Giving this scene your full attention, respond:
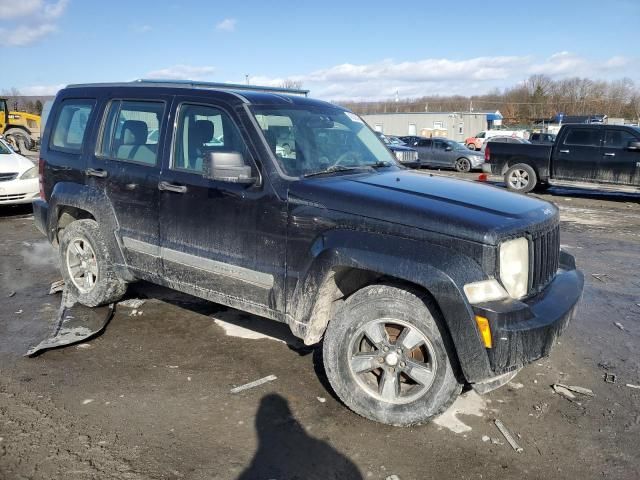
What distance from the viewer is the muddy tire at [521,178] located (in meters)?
15.0

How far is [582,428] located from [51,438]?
127 inches

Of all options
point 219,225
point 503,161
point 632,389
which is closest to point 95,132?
point 219,225

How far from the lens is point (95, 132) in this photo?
490 cm

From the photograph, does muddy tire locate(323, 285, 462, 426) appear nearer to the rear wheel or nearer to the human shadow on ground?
the human shadow on ground

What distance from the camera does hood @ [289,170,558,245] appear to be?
305 cm

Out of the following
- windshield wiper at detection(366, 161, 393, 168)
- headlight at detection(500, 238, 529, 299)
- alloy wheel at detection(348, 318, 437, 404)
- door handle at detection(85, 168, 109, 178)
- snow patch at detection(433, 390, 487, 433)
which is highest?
windshield wiper at detection(366, 161, 393, 168)

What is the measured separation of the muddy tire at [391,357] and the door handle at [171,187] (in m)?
1.57

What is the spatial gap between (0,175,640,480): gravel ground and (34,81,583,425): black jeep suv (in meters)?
0.32

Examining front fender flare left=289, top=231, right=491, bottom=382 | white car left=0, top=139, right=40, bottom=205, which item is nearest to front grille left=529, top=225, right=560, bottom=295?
front fender flare left=289, top=231, right=491, bottom=382

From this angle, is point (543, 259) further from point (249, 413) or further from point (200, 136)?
point (200, 136)

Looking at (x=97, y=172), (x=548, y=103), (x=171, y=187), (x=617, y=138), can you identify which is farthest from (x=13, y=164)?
(x=548, y=103)

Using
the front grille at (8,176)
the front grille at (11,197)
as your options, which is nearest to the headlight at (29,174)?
the front grille at (8,176)

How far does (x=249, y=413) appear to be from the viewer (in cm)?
349

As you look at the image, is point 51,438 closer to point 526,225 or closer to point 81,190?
point 81,190
